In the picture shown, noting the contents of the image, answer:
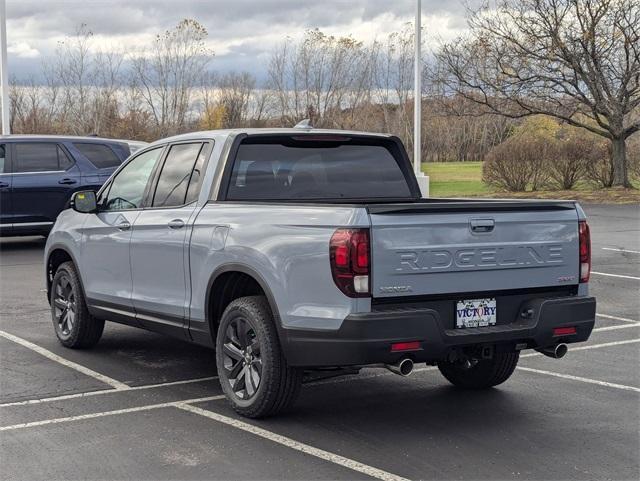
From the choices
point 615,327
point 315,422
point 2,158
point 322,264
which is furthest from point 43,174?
point 322,264

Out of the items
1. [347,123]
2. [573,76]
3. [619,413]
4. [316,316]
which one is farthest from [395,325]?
[347,123]

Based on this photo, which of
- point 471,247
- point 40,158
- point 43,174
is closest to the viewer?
point 471,247

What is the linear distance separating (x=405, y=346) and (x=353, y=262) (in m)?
0.56

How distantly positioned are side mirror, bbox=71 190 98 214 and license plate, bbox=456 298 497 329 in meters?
3.54

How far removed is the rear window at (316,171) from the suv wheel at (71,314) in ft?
7.34

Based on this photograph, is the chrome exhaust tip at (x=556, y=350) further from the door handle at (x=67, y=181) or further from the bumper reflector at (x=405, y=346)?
the door handle at (x=67, y=181)

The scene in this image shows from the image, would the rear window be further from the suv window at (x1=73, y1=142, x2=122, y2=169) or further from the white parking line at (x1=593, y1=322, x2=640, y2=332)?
the suv window at (x1=73, y1=142, x2=122, y2=169)

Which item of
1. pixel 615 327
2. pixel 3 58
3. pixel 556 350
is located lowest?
pixel 615 327

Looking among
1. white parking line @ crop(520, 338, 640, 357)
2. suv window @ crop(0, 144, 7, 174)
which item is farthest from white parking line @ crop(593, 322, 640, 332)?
suv window @ crop(0, 144, 7, 174)

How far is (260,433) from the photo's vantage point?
5402mm

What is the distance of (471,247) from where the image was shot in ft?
17.5

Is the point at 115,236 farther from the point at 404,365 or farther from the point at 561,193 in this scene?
the point at 561,193

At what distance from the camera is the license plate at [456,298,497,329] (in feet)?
17.4

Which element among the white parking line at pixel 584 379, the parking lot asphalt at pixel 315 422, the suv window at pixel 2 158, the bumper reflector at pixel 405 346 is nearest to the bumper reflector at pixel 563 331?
the parking lot asphalt at pixel 315 422
